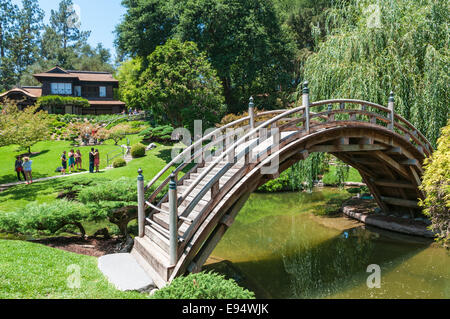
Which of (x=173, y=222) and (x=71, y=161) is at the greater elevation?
(x=173, y=222)

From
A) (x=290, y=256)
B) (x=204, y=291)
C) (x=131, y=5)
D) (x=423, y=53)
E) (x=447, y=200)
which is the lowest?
(x=290, y=256)

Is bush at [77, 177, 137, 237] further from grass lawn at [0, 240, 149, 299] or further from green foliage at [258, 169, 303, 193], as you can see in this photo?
green foliage at [258, 169, 303, 193]

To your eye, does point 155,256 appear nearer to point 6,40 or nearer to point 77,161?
point 77,161

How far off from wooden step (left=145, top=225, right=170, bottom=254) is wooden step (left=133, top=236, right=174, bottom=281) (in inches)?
2.7

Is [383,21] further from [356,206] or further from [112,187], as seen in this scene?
[112,187]

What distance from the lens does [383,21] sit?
12211 millimetres

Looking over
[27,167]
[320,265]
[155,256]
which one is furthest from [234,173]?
[27,167]

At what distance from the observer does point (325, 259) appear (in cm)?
935

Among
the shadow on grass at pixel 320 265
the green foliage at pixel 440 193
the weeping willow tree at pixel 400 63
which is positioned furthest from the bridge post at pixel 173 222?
the weeping willow tree at pixel 400 63

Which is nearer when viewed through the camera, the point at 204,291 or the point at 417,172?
the point at 204,291

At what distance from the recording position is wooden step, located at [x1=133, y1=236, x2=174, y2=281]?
6.16 meters

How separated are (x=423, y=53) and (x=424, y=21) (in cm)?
117

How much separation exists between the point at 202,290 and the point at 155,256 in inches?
99.4

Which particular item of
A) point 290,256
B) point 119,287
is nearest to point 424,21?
→ point 290,256
